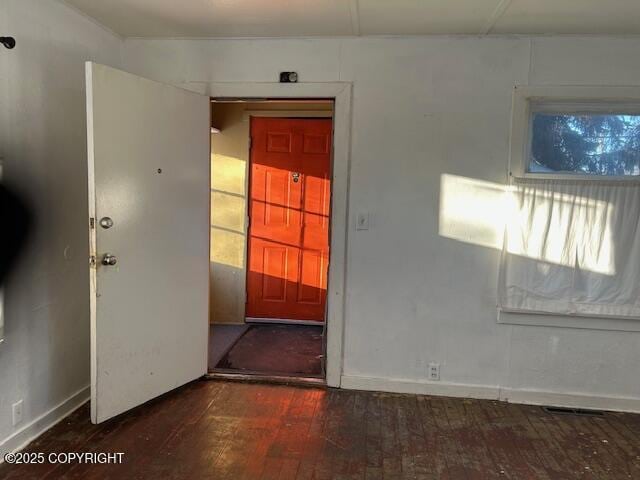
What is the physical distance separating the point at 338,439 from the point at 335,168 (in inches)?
60.9

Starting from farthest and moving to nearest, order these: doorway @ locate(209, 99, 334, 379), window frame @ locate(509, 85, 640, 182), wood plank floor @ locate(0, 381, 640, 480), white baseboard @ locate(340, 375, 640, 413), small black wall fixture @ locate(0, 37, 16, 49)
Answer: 1. doorway @ locate(209, 99, 334, 379)
2. white baseboard @ locate(340, 375, 640, 413)
3. window frame @ locate(509, 85, 640, 182)
4. wood plank floor @ locate(0, 381, 640, 480)
5. small black wall fixture @ locate(0, 37, 16, 49)

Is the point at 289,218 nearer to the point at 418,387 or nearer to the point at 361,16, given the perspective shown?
the point at 418,387

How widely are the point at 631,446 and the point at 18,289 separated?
3.14 meters

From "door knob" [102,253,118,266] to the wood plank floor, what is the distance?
2.88ft

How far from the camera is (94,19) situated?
2586 mm

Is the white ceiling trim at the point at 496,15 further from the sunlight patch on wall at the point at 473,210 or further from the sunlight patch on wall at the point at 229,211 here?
the sunlight patch on wall at the point at 229,211

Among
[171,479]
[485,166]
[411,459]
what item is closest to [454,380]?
[411,459]

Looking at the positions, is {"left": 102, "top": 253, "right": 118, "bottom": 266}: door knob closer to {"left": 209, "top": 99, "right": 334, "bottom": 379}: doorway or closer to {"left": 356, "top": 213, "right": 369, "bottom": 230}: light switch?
{"left": 356, "top": 213, "right": 369, "bottom": 230}: light switch

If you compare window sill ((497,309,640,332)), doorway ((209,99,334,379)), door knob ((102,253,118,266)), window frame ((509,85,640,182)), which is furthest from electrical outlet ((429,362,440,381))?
door knob ((102,253,118,266))

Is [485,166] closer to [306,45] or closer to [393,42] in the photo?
[393,42]

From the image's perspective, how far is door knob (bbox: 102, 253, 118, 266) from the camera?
2283 millimetres

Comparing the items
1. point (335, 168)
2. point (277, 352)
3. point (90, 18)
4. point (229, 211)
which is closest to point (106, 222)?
point (90, 18)

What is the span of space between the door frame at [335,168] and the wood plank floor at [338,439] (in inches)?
14.4

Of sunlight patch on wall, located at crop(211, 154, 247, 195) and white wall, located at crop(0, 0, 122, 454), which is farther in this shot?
sunlight patch on wall, located at crop(211, 154, 247, 195)
